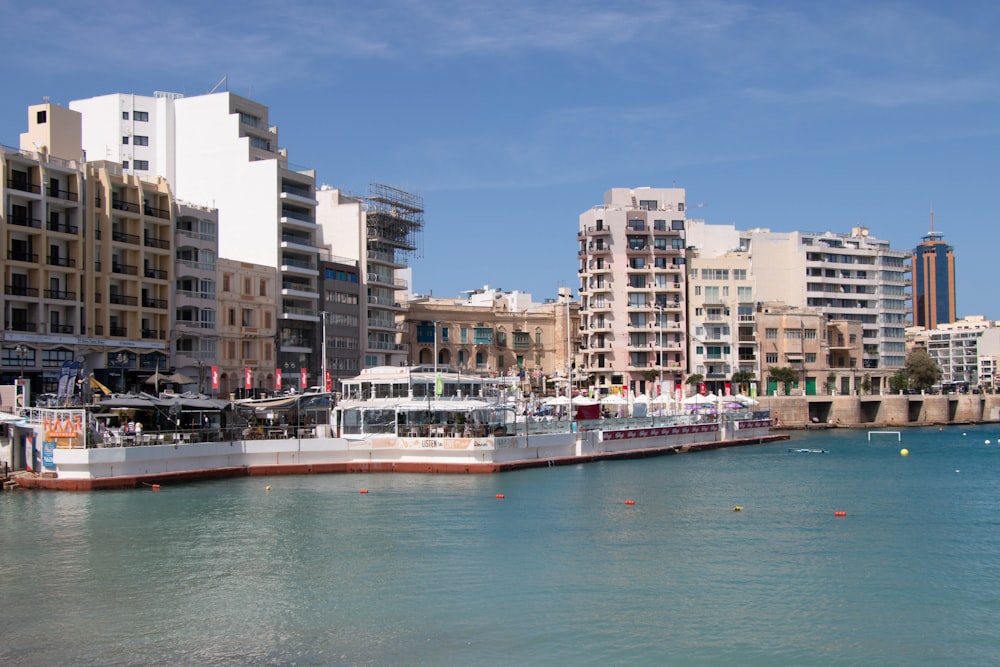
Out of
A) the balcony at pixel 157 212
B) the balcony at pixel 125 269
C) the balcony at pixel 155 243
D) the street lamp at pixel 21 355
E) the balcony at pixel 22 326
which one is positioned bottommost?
the street lamp at pixel 21 355

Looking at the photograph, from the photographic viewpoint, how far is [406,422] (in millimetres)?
60875

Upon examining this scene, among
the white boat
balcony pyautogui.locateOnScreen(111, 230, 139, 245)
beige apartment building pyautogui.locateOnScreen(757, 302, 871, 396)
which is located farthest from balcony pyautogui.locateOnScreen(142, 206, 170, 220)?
beige apartment building pyautogui.locateOnScreen(757, 302, 871, 396)

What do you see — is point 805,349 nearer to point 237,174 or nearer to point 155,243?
point 237,174

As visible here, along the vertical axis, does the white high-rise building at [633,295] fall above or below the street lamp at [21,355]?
above

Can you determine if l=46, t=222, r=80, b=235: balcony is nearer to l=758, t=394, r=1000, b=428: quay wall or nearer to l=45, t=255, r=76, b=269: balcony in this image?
l=45, t=255, r=76, b=269: balcony

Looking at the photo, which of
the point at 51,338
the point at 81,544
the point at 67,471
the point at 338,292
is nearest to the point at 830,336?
the point at 338,292

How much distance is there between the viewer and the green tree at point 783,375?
413 feet

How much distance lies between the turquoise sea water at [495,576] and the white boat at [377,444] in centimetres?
222

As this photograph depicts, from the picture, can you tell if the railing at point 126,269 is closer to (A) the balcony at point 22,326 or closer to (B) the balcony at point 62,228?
(B) the balcony at point 62,228

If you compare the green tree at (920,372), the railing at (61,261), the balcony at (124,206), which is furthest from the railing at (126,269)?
the green tree at (920,372)

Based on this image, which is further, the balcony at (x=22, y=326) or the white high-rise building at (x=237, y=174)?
the white high-rise building at (x=237, y=174)

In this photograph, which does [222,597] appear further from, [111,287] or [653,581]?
[111,287]

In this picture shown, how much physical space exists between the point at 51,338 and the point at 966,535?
54.2m

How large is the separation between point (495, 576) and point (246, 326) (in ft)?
189
